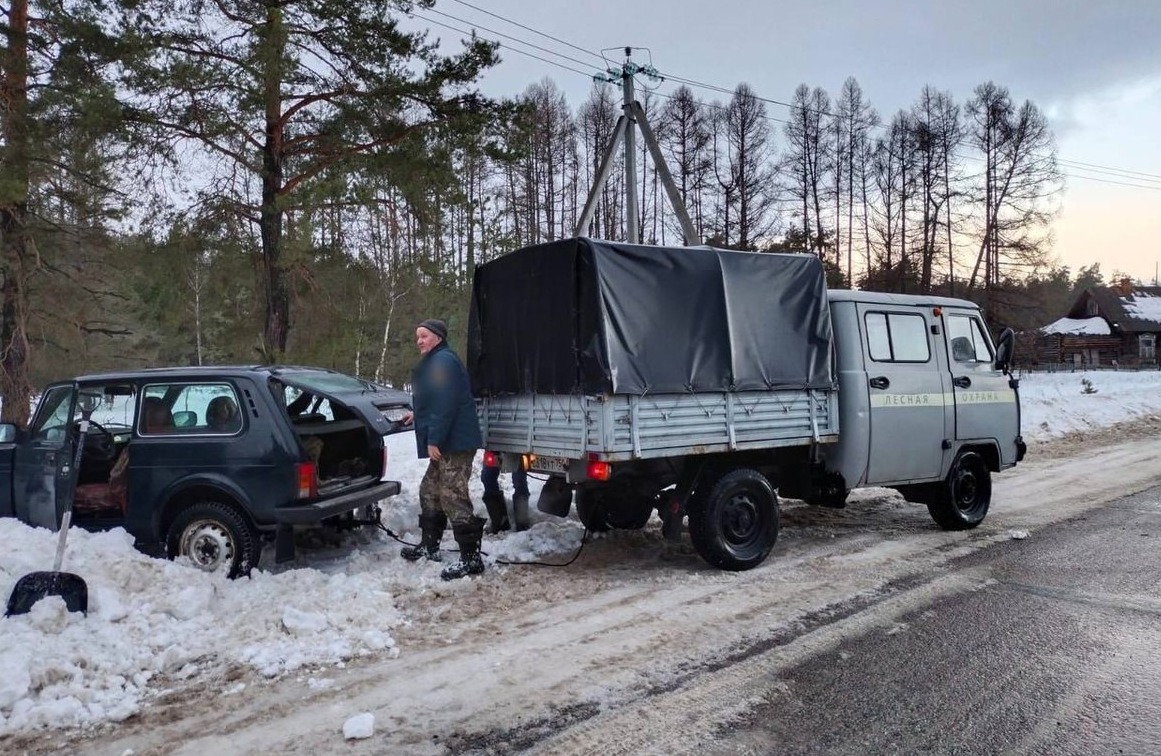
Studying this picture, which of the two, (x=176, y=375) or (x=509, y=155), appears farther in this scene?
(x=509, y=155)

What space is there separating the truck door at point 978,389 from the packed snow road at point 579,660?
3.39 ft

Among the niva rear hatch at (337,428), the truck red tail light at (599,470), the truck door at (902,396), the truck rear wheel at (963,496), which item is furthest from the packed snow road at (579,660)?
the niva rear hatch at (337,428)

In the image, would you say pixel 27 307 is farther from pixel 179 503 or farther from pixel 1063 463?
pixel 1063 463

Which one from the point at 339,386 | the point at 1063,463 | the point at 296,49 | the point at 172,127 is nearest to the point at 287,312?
the point at 172,127

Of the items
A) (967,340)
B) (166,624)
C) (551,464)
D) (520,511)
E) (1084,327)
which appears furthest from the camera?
(1084,327)

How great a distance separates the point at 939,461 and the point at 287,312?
12.7m

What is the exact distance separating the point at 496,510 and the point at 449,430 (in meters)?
1.79

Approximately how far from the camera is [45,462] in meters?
6.16

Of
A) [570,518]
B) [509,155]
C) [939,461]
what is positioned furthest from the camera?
[509,155]

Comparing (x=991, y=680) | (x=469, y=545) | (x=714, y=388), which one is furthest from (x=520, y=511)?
(x=991, y=680)

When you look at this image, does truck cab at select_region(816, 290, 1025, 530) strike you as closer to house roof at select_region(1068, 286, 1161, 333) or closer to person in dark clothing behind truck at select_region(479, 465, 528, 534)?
person in dark clothing behind truck at select_region(479, 465, 528, 534)

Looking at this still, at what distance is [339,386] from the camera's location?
294 inches

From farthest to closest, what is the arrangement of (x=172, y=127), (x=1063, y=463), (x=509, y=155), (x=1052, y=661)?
(x=509, y=155) < (x=172, y=127) < (x=1063, y=463) < (x=1052, y=661)

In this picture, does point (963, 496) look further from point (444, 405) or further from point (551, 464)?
point (444, 405)
